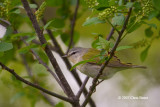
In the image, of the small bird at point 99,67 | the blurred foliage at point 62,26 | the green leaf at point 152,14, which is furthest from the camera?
the small bird at point 99,67

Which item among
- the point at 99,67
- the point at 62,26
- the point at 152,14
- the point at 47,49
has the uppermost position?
the point at 152,14

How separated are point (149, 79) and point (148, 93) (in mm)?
287

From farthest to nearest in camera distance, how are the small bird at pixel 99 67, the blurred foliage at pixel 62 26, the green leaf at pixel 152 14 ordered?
the small bird at pixel 99 67 < the green leaf at pixel 152 14 < the blurred foliage at pixel 62 26

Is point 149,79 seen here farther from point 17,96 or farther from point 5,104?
point 5,104

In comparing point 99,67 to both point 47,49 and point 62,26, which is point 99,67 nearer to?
point 62,26

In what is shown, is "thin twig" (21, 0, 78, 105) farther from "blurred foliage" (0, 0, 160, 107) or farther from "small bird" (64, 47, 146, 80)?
"small bird" (64, 47, 146, 80)

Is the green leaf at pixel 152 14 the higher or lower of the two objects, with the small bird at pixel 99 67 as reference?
higher

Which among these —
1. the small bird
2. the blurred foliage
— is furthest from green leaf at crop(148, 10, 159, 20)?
the small bird

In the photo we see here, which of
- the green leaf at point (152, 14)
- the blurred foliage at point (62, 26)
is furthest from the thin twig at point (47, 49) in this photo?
the green leaf at point (152, 14)

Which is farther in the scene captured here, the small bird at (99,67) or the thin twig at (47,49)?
the small bird at (99,67)

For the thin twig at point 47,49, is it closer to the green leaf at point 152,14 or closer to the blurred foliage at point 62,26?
the blurred foliage at point 62,26

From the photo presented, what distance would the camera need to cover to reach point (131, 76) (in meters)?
4.43

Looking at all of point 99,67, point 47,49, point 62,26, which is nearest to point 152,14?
point 47,49

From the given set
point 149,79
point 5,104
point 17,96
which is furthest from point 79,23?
point 5,104
